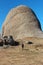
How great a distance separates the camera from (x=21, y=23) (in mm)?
42188

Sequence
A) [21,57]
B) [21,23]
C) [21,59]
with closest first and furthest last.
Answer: [21,59] < [21,57] < [21,23]

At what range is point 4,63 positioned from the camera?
1466cm

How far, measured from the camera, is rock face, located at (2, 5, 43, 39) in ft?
135

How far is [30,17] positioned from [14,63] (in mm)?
29620

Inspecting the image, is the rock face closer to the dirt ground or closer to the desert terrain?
the desert terrain

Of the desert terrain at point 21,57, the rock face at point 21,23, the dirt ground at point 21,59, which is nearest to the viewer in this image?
the dirt ground at point 21,59

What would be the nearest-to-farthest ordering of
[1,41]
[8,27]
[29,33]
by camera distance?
[1,41]
[29,33]
[8,27]

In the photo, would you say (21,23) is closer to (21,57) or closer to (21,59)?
(21,57)

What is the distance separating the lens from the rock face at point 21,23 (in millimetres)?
41094

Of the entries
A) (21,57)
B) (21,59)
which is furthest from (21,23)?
(21,59)

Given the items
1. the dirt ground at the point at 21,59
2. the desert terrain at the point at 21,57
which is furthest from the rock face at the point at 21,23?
the dirt ground at the point at 21,59

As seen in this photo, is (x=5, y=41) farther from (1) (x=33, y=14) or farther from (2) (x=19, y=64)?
(1) (x=33, y=14)

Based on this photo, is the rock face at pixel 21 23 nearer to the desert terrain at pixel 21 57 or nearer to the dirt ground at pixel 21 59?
the desert terrain at pixel 21 57

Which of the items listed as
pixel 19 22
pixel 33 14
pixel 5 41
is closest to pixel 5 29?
pixel 19 22
